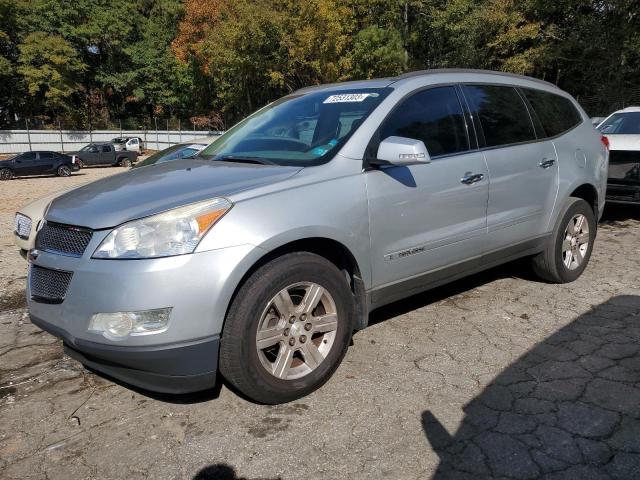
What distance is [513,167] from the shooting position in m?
4.00

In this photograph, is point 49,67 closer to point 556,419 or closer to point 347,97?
point 347,97

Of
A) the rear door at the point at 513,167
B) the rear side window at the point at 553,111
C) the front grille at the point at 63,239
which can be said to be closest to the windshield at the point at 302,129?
the rear door at the point at 513,167

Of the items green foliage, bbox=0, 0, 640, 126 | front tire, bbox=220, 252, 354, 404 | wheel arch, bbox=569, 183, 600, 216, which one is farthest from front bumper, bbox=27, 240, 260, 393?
green foliage, bbox=0, 0, 640, 126

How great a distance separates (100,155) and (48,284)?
2990 centimetres

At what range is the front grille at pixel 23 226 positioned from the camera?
518cm

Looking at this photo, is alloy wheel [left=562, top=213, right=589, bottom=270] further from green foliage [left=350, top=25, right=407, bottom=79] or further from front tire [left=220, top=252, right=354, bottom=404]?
green foliage [left=350, top=25, right=407, bottom=79]

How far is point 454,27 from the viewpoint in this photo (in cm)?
3256

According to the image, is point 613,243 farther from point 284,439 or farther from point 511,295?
point 284,439

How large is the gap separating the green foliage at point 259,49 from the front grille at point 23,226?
20.5 meters

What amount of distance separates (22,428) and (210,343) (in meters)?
1.15

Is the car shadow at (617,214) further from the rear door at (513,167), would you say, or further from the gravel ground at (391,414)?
the gravel ground at (391,414)

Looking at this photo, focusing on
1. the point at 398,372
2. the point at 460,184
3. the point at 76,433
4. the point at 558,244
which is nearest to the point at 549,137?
the point at 558,244

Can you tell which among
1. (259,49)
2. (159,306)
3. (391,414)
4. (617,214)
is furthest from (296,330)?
(259,49)

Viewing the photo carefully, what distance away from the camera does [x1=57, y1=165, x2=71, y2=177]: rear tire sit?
24858 millimetres
